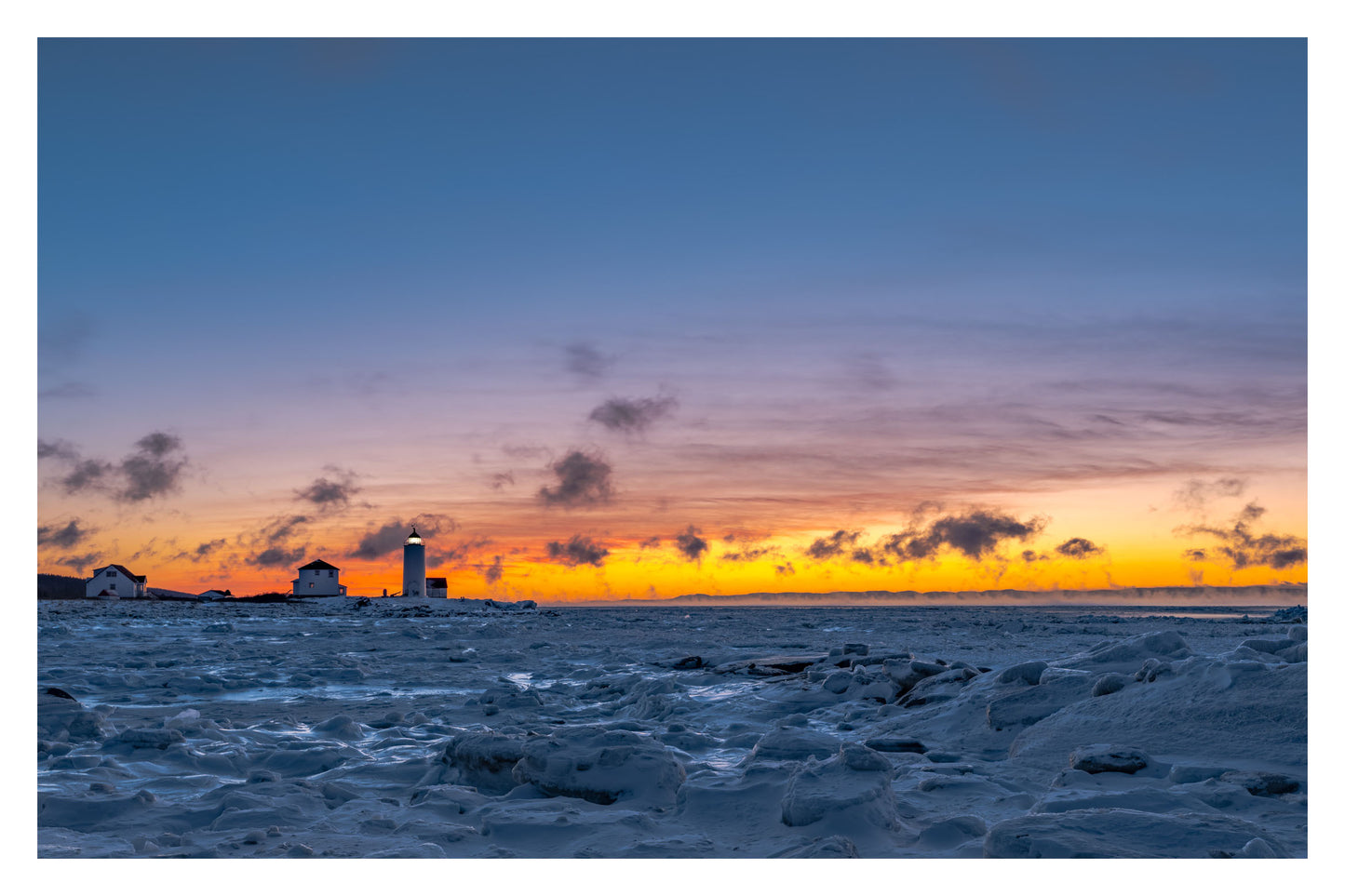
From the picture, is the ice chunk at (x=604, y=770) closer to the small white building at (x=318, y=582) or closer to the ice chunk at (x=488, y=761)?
the ice chunk at (x=488, y=761)

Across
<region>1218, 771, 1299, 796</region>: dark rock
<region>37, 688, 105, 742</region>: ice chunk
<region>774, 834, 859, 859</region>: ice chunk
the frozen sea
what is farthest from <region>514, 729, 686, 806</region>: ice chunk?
<region>37, 688, 105, 742</region>: ice chunk

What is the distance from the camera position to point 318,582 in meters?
70.4

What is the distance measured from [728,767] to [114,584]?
76.5 m

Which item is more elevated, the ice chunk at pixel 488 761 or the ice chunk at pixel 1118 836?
the ice chunk at pixel 1118 836

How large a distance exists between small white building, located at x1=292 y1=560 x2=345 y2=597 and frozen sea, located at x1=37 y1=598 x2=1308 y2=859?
6798cm

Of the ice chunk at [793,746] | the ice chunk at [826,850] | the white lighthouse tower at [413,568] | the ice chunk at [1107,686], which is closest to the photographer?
the ice chunk at [826,850]

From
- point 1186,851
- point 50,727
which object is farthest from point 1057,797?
point 50,727

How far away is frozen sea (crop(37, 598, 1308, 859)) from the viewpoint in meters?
3.40

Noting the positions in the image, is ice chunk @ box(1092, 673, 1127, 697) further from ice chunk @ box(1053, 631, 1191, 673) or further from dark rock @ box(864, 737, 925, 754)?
dark rock @ box(864, 737, 925, 754)

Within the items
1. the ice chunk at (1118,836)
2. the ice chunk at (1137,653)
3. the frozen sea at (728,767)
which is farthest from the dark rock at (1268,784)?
the ice chunk at (1137,653)

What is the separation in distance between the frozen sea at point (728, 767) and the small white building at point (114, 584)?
7025cm

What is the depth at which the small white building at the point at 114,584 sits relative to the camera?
64.6m
